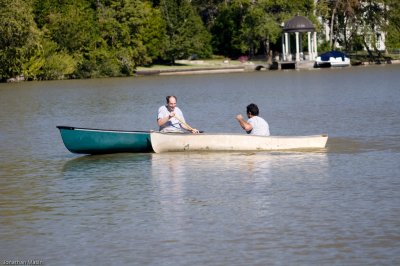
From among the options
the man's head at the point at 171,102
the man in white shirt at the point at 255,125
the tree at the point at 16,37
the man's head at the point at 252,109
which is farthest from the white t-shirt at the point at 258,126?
the tree at the point at 16,37

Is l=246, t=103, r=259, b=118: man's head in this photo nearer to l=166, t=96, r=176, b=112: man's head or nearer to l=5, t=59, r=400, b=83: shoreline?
l=166, t=96, r=176, b=112: man's head

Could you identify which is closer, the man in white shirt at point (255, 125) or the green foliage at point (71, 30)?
the man in white shirt at point (255, 125)

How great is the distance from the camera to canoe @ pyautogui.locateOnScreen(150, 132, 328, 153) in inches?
973

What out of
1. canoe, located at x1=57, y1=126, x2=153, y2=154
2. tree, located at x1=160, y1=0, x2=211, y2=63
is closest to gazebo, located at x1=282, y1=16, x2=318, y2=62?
tree, located at x1=160, y1=0, x2=211, y2=63

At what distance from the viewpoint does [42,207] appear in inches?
734

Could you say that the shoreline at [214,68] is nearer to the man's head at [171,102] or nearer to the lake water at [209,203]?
the lake water at [209,203]

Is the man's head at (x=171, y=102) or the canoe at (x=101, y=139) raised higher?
the man's head at (x=171, y=102)

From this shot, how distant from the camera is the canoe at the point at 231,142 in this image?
24719 mm

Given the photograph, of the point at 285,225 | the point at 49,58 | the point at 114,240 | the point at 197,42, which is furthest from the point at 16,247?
the point at 197,42

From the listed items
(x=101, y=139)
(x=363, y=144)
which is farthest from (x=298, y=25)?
(x=101, y=139)

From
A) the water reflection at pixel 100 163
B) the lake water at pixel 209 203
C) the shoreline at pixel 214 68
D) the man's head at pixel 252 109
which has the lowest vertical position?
the shoreline at pixel 214 68

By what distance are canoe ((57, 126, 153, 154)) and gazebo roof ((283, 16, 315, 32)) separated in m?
83.9

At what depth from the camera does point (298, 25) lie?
108 metres

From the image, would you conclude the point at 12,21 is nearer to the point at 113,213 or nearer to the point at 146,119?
the point at 146,119
